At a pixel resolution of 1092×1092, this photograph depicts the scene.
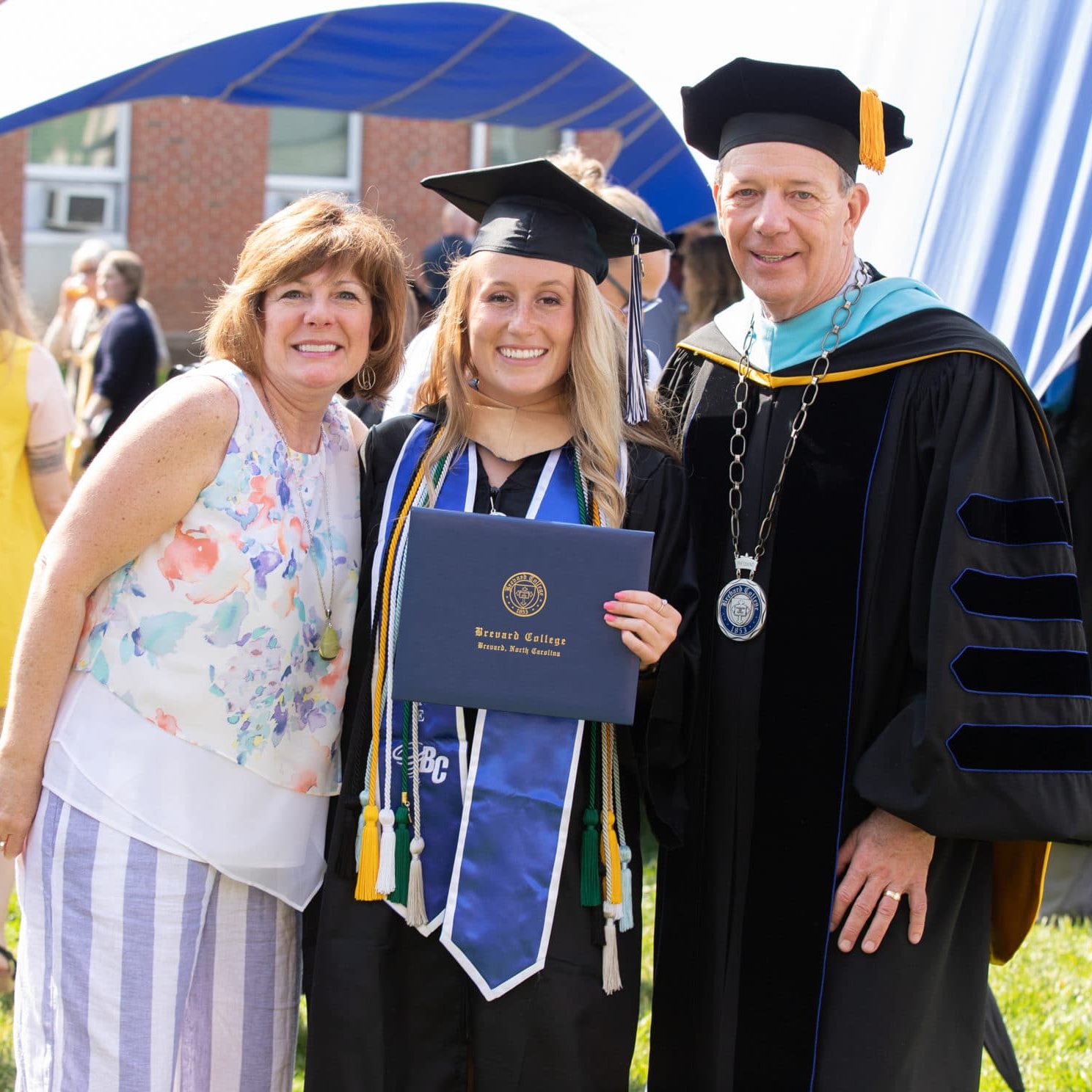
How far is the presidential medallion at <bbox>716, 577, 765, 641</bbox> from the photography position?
8.01 ft

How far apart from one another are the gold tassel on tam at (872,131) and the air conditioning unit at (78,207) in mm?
12278

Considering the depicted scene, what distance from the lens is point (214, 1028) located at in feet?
7.59

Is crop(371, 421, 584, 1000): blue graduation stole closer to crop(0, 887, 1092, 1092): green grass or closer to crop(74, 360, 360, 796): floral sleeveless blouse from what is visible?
crop(74, 360, 360, 796): floral sleeveless blouse

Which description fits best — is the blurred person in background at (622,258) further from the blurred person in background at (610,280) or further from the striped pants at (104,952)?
the striped pants at (104,952)

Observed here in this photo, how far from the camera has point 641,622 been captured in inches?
83.4

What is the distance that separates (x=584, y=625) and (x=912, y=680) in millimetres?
641

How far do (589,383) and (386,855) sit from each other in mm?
913

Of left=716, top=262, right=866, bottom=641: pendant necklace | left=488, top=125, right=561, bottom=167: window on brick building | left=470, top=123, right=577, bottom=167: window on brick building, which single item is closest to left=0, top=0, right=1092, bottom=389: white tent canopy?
→ left=716, top=262, right=866, bottom=641: pendant necklace

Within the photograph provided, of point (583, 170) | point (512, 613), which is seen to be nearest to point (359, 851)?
point (512, 613)

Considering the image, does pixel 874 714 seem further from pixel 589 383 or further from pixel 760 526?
pixel 589 383

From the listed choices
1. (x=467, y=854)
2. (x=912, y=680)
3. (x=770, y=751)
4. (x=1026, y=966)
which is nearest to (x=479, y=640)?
(x=467, y=854)

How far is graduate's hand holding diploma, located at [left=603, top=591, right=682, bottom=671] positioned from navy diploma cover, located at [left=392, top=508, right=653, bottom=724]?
2 cm

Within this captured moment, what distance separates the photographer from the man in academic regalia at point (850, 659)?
7.23ft

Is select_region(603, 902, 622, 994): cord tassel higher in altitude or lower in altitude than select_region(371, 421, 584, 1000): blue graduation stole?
lower
